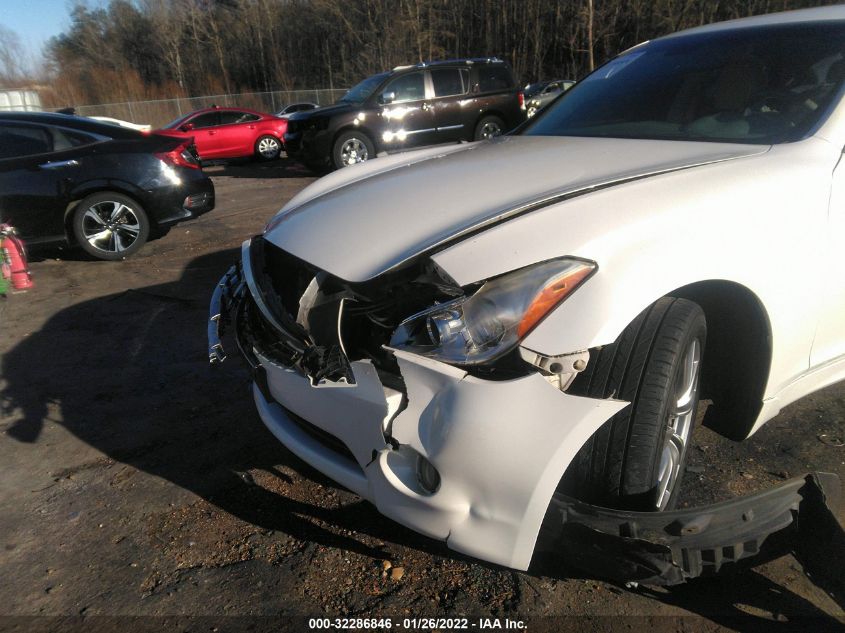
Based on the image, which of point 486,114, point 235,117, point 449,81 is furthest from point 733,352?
point 235,117

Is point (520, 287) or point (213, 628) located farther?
point (213, 628)

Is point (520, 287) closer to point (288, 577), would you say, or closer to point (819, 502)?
point (819, 502)

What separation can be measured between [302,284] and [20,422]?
217 centimetres

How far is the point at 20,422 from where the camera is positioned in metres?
3.29

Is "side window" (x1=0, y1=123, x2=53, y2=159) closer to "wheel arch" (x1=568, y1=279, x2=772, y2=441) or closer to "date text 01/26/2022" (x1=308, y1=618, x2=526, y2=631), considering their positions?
"date text 01/26/2022" (x1=308, y1=618, x2=526, y2=631)

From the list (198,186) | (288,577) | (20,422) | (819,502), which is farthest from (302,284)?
(198,186)

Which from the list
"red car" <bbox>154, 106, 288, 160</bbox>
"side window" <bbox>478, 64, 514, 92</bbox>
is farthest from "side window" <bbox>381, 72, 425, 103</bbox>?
"red car" <bbox>154, 106, 288, 160</bbox>

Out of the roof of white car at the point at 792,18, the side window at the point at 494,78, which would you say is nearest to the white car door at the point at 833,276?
the roof of white car at the point at 792,18

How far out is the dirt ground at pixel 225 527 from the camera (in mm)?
1955

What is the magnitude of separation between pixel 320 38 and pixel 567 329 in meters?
43.6

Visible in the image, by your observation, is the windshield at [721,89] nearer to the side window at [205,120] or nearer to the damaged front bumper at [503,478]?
the damaged front bumper at [503,478]

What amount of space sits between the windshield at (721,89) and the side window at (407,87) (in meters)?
8.76

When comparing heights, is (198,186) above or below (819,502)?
above

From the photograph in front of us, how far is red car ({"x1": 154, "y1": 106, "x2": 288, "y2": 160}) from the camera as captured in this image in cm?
1520
